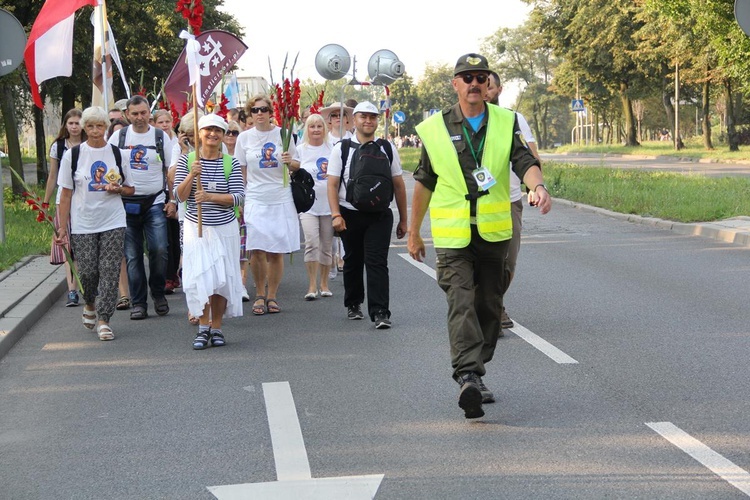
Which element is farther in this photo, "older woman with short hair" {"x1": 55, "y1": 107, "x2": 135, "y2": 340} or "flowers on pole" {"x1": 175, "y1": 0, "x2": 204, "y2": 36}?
"older woman with short hair" {"x1": 55, "y1": 107, "x2": 135, "y2": 340}

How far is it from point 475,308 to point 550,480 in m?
1.71

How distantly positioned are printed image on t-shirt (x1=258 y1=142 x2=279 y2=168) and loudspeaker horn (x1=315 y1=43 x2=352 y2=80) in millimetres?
10484

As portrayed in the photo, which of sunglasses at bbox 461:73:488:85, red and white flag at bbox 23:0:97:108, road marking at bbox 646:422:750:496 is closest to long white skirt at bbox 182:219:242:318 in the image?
sunglasses at bbox 461:73:488:85

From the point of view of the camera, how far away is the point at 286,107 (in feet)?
34.8

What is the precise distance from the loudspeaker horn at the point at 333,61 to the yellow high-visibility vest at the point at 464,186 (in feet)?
48.2

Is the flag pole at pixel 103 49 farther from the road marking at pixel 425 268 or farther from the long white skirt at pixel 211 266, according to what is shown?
the long white skirt at pixel 211 266

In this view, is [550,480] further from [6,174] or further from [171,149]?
[6,174]

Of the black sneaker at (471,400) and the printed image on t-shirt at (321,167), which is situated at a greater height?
the printed image on t-shirt at (321,167)

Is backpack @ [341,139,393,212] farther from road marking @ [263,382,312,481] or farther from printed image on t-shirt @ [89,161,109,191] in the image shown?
road marking @ [263,382,312,481]

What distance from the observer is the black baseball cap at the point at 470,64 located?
→ 6.28 metres

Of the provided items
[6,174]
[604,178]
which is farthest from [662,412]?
[6,174]

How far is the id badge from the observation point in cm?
623

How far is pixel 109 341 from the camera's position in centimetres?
924

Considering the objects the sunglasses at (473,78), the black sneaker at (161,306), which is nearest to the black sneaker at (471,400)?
the sunglasses at (473,78)
